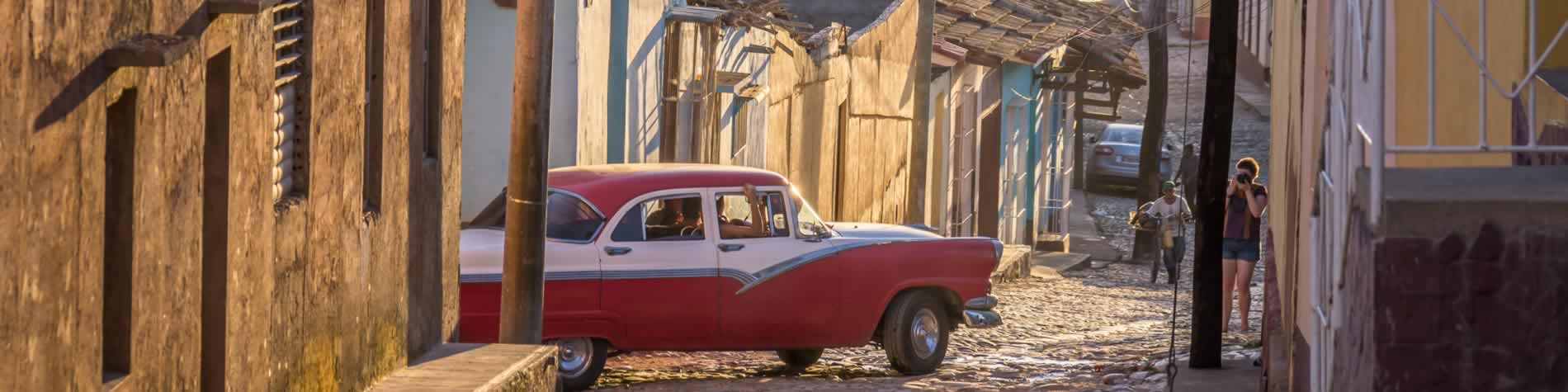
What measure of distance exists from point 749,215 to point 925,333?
1566 millimetres

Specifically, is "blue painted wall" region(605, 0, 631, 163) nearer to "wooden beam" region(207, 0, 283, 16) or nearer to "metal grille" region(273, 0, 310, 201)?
"metal grille" region(273, 0, 310, 201)

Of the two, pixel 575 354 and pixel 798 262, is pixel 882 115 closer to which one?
pixel 798 262

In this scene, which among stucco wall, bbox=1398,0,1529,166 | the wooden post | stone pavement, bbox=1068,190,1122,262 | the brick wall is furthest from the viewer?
the wooden post

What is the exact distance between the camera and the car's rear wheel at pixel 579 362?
10.5 metres

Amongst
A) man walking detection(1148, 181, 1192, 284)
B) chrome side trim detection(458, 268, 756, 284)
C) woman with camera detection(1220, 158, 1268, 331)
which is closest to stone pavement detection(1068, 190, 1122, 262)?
man walking detection(1148, 181, 1192, 284)

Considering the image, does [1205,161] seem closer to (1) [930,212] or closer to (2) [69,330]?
(2) [69,330]

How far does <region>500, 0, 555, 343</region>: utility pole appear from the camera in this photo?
8930 millimetres

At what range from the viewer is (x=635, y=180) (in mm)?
10875

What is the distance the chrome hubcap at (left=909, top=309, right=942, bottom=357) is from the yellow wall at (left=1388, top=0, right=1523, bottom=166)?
5454mm

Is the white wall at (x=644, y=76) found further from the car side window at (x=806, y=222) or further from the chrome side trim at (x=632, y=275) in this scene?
the chrome side trim at (x=632, y=275)

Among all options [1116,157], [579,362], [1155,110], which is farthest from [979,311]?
[1116,157]

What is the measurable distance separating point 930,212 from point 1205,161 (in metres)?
13.2

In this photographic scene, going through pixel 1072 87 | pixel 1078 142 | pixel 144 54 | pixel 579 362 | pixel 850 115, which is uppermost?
pixel 1072 87

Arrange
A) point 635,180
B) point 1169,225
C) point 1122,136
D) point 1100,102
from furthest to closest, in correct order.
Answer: point 1122,136, point 1100,102, point 1169,225, point 635,180
